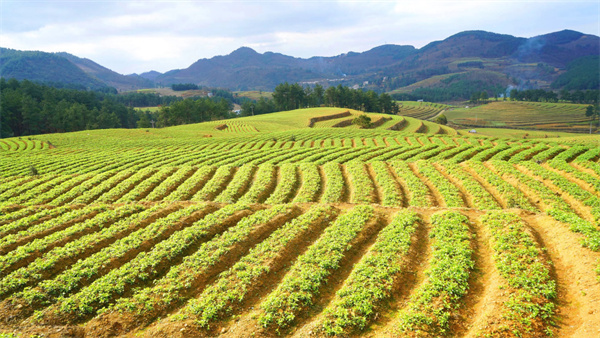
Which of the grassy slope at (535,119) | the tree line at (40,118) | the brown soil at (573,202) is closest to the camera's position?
the brown soil at (573,202)

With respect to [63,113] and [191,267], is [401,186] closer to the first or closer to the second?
[191,267]

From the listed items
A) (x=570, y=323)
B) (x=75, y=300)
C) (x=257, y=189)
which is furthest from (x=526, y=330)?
(x=257, y=189)

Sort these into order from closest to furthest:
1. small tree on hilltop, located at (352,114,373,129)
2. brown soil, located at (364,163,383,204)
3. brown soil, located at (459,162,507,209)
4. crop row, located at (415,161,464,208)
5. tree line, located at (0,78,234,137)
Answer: crop row, located at (415,161,464,208) → brown soil, located at (459,162,507,209) → brown soil, located at (364,163,383,204) → tree line, located at (0,78,234,137) → small tree on hilltop, located at (352,114,373,129)

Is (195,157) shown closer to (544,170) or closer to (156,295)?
(156,295)

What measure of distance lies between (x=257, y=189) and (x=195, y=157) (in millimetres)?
22282

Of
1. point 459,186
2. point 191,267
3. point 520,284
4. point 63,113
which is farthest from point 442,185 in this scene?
point 63,113

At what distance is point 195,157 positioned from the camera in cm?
4850

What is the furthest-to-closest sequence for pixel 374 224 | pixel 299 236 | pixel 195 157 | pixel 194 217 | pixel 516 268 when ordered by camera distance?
pixel 195 157
pixel 194 217
pixel 374 224
pixel 299 236
pixel 516 268

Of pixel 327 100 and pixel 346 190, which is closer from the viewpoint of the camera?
pixel 346 190

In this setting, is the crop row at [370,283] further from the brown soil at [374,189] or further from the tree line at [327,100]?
the tree line at [327,100]

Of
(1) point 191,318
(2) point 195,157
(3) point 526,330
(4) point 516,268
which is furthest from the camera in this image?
(2) point 195,157

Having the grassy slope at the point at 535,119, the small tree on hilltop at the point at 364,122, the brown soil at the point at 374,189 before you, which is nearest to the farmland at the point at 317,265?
the brown soil at the point at 374,189

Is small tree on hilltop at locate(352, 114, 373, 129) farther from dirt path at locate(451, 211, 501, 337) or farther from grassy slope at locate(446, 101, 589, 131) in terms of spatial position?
dirt path at locate(451, 211, 501, 337)

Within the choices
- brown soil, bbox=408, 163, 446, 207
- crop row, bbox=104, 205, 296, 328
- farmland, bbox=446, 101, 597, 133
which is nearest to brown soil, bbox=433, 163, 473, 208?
brown soil, bbox=408, 163, 446, 207
